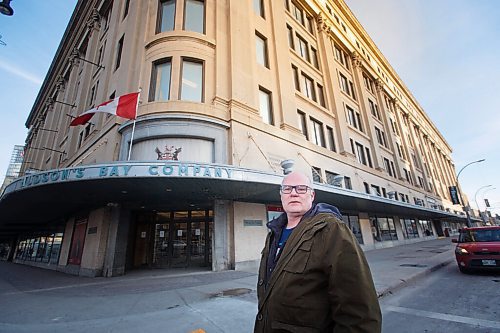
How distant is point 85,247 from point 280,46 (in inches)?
720

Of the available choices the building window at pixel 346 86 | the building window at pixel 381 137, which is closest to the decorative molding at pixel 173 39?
the building window at pixel 346 86

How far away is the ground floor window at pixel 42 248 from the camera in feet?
58.2

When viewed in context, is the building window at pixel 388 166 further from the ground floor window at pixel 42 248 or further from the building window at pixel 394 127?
the ground floor window at pixel 42 248

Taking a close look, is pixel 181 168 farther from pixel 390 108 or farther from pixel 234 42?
pixel 390 108

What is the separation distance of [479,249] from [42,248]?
29.9m

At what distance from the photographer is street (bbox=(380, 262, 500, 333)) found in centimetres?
404

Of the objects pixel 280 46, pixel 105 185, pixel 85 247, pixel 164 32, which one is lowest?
pixel 85 247

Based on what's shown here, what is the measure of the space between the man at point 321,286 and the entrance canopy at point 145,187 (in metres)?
6.73

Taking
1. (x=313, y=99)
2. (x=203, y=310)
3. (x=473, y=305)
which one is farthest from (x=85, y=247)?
(x=313, y=99)

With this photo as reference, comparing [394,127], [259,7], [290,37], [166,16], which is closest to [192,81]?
[166,16]

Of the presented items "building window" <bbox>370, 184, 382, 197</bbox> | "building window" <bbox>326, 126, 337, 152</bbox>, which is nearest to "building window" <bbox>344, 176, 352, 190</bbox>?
"building window" <bbox>326, 126, 337, 152</bbox>

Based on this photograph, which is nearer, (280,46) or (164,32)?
(164,32)

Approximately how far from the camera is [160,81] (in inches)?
507

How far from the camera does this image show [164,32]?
13258 millimetres
